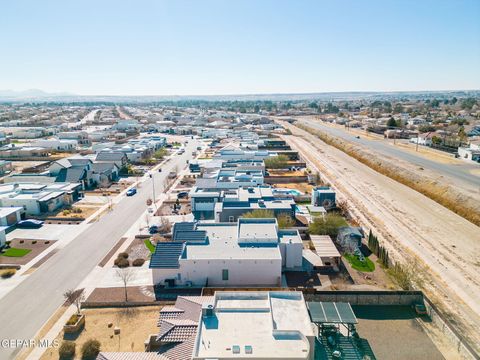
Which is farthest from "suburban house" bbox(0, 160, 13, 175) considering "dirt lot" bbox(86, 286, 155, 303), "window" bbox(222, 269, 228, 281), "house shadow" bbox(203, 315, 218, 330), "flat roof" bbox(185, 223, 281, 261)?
"house shadow" bbox(203, 315, 218, 330)

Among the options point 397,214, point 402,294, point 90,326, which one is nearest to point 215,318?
point 90,326

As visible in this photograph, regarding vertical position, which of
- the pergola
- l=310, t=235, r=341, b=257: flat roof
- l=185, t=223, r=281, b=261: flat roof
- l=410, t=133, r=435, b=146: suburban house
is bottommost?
l=310, t=235, r=341, b=257: flat roof

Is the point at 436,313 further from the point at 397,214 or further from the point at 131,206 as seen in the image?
the point at 131,206

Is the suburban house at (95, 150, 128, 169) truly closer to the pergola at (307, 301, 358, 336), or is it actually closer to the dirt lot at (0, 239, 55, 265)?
the dirt lot at (0, 239, 55, 265)

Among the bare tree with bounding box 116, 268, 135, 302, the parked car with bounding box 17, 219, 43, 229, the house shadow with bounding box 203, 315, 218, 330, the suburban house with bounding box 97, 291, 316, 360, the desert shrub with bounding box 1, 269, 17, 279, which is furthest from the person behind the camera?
the parked car with bounding box 17, 219, 43, 229

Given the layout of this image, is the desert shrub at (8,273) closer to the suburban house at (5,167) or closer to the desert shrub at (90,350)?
the desert shrub at (90,350)
